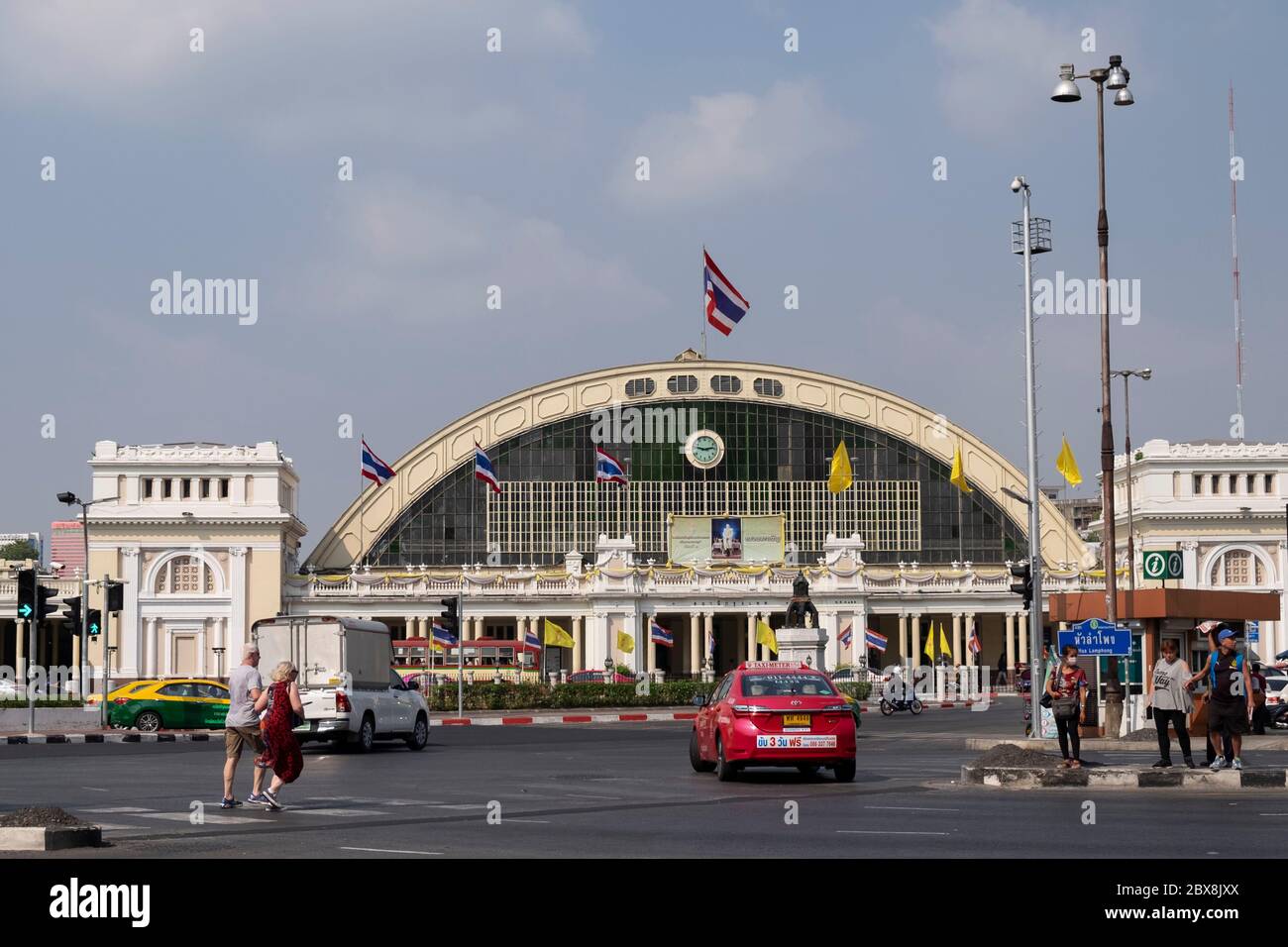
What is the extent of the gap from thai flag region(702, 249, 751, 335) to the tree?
10120cm

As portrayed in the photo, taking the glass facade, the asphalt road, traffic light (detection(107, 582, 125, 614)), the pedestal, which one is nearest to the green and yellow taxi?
traffic light (detection(107, 582, 125, 614))

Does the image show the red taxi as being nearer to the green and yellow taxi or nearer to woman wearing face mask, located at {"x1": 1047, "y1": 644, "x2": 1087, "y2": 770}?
woman wearing face mask, located at {"x1": 1047, "y1": 644, "x2": 1087, "y2": 770}

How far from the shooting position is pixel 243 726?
20516mm

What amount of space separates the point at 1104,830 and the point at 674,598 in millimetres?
77115

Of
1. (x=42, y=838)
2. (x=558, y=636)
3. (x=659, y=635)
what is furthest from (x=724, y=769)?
(x=659, y=635)

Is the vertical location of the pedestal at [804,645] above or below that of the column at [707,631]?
above

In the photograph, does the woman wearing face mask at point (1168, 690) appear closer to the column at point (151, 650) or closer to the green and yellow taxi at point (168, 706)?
the green and yellow taxi at point (168, 706)

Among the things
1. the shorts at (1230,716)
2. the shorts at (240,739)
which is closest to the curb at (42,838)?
the shorts at (240,739)

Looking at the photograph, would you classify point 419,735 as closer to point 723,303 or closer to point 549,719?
point 549,719

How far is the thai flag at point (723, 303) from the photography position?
73750mm

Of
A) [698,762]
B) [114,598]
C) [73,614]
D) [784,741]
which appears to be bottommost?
[698,762]

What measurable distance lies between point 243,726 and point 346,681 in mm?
15314

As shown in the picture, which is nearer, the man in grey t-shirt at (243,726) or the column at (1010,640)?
the man in grey t-shirt at (243,726)

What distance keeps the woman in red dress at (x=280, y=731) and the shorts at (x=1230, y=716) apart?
11831 mm
